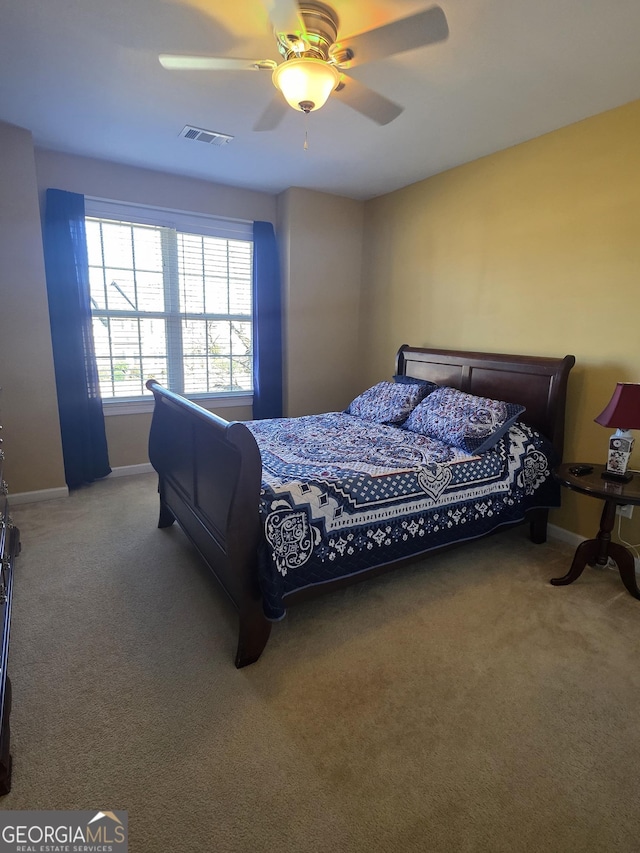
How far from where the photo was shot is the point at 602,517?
2363 mm

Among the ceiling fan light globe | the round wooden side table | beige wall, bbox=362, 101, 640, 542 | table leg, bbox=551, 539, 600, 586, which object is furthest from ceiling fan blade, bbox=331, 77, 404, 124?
table leg, bbox=551, 539, 600, 586

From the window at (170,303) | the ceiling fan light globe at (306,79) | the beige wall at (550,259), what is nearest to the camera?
the ceiling fan light globe at (306,79)

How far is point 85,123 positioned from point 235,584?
2.99m

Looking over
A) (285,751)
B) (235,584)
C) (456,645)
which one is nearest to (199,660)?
(235,584)

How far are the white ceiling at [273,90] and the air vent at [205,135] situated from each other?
0.06 m

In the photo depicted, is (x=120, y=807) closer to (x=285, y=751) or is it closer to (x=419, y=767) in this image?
(x=285, y=751)

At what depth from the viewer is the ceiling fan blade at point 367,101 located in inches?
76.2

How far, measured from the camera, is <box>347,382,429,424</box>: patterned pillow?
10.8ft

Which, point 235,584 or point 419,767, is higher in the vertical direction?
point 235,584

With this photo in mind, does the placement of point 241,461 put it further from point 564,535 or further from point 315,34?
point 564,535

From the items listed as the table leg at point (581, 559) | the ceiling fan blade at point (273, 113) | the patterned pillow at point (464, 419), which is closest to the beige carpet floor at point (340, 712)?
the table leg at point (581, 559)

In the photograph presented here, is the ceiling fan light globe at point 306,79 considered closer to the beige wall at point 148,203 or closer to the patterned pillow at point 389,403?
the patterned pillow at point 389,403

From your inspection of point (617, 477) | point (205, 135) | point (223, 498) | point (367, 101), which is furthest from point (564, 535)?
point (205, 135)

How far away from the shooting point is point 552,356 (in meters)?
2.92
